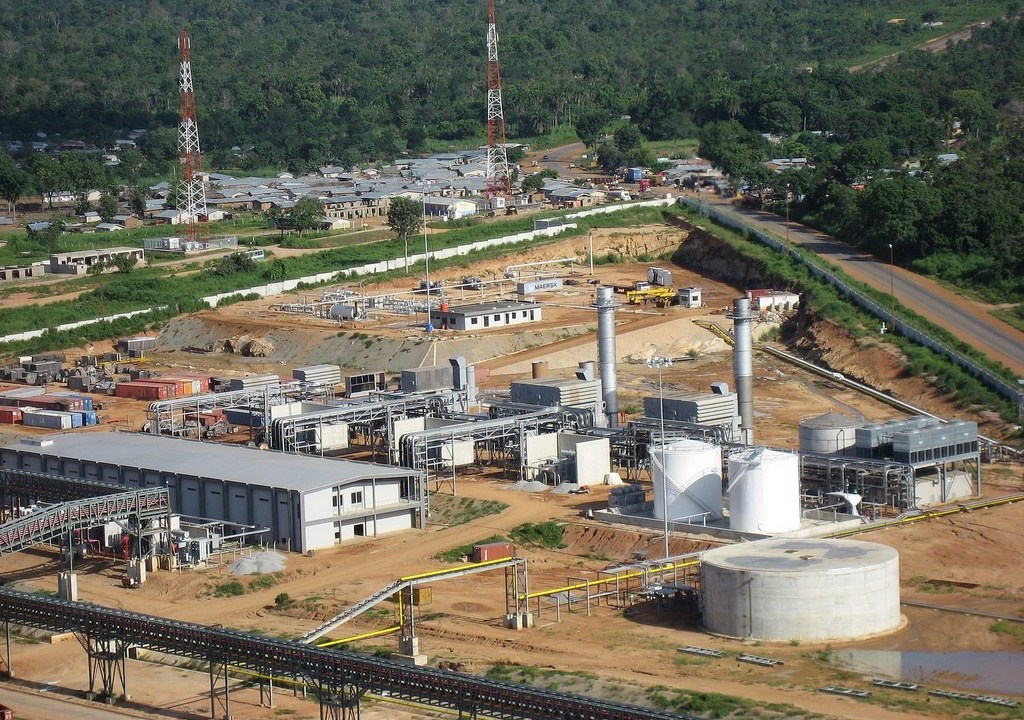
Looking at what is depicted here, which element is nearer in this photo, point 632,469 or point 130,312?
point 632,469

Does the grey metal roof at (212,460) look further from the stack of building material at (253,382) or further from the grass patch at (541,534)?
the stack of building material at (253,382)

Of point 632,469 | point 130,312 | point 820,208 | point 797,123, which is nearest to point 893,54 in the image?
point 797,123

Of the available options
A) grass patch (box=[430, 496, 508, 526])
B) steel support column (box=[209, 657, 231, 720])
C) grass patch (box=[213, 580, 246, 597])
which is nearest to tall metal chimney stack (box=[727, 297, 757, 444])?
grass patch (box=[430, 496, 508, 526])

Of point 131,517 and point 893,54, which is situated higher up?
point 893,54

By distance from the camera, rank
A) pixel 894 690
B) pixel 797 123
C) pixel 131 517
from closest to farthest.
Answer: pixel 894 690
pixel 131 517
pixel 797 123

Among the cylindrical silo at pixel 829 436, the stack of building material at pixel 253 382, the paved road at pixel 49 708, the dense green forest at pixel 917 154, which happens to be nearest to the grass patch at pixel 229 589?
the paved road at pixel 49 708

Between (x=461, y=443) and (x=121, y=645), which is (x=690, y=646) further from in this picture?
(x=461, y=443)
